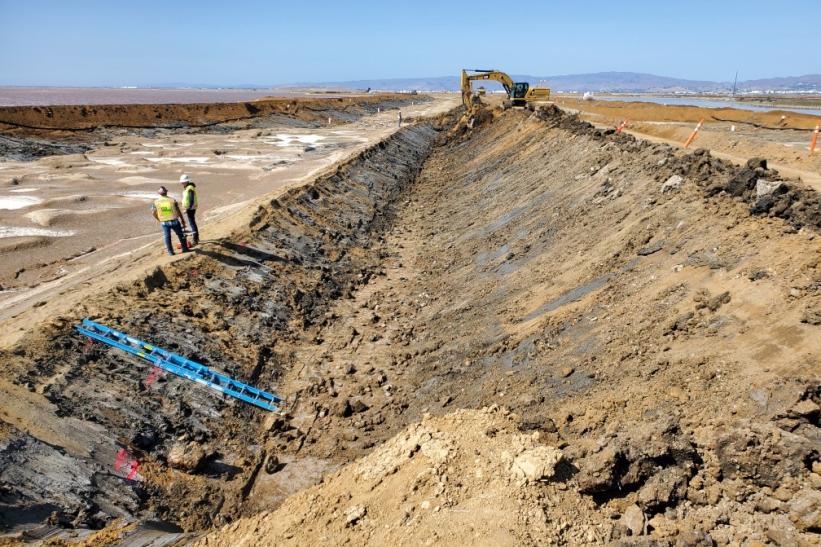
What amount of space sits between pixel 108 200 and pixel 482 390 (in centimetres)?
1689

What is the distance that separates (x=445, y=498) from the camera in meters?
4.48

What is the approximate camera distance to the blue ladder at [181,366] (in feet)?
25.0

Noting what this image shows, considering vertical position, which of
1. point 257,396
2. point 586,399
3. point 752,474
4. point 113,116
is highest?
point 113,116

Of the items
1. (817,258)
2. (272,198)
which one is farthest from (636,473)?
(272,198)

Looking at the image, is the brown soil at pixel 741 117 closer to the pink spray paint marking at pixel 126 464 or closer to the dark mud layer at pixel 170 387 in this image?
the dark mud layer at pixel 170 387

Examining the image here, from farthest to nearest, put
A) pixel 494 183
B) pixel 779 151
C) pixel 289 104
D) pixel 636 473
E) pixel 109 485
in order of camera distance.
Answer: pixel 289 104
pixel 494 183
pixel 779 151
pixel 109 485
pixel 636 473

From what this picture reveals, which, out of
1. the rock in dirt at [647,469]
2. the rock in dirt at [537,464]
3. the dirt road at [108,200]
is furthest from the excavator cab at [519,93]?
the rock in dirt at [537,464]

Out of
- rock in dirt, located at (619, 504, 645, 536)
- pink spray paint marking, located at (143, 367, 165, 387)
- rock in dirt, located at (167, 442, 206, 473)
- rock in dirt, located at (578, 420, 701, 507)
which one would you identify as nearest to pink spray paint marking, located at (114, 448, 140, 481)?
rock in dirt, located at (167, 442, 206, 473)

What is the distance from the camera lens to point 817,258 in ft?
19.6

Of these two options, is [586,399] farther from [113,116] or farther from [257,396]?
[113,116]

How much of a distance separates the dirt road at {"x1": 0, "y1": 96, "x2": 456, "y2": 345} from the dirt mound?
17.8ft

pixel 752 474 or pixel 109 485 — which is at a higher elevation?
pixel 752 474

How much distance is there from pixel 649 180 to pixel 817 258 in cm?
586

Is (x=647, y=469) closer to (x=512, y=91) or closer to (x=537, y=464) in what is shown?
(x=537, y=464)
